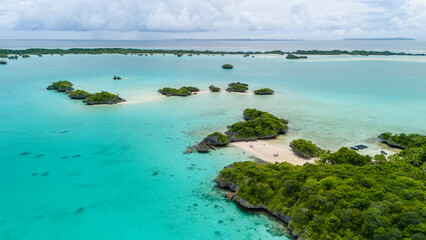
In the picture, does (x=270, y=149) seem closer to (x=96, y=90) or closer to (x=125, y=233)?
(x=125, y=233)

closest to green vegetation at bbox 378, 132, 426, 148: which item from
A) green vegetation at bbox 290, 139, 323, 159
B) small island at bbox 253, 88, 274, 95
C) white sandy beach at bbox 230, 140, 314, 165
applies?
green vegetation at bbox 290, 139, 323, 159

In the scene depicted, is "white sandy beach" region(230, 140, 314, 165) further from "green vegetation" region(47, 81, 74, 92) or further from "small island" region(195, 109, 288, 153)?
"green vegetation" region(47, 81, 74, 92)

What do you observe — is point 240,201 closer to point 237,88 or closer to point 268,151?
point 268,151

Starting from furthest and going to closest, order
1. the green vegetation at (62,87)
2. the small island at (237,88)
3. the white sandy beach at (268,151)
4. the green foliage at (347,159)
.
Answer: the small island at (237,88)
the green vegetation at (62,87)
the white sandy beach at (268,151)
the green foliage at (347,159)

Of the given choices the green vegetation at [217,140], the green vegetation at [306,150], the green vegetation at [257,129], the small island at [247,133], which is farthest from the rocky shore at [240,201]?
Answer: the green vegetation at [257,129]

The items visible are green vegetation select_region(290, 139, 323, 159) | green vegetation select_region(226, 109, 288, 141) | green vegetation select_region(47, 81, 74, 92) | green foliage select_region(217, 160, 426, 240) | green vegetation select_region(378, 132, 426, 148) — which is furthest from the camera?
green vegetation select_region(47, 81, 74, 92)

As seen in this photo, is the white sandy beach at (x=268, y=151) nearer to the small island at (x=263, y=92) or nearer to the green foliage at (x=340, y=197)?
the green foliage at (x=340, y=197)

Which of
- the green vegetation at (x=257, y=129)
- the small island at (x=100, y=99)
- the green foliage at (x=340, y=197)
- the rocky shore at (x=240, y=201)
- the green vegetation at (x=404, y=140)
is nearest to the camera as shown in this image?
the green foliage at (x=340, y=197)
